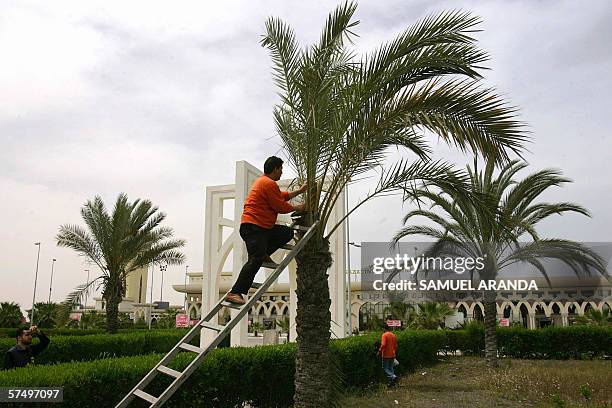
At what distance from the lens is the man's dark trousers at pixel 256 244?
576 centimetres

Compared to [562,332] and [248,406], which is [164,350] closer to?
[248,406]

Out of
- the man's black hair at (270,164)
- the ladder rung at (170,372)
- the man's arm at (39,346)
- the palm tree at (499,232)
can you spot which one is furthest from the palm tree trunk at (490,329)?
the ladder rung at (170,372)

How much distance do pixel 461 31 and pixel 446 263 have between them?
14.1m

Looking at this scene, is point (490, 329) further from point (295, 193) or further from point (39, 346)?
point (39, 346)

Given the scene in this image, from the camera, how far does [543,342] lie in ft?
65.9

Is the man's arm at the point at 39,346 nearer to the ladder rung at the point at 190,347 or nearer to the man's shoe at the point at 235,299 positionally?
the ladder rung at the point at 190,347

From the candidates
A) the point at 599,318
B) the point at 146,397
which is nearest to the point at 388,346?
the point at 146,397

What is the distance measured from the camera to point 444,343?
1980 centimetres

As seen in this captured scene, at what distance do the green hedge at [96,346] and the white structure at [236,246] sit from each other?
5.62 ft

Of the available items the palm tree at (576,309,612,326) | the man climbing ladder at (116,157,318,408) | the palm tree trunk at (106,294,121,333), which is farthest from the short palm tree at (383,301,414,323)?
the man climbing ladder at (116,157,318,408)

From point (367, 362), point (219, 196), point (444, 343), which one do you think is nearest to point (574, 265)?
point (444, 343)

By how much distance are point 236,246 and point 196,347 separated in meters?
12.4

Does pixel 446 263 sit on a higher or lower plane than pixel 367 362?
higher

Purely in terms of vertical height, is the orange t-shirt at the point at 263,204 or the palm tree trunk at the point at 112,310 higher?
the orange t-shirt at the point at 263,204
